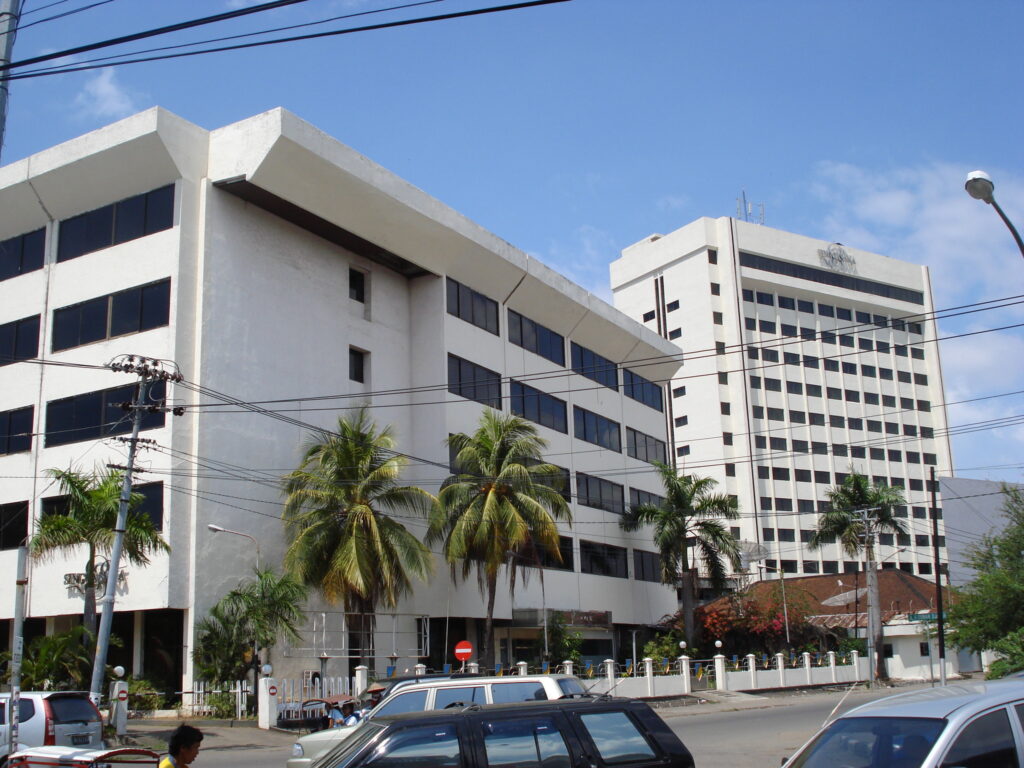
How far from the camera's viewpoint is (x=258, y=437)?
1347 inches

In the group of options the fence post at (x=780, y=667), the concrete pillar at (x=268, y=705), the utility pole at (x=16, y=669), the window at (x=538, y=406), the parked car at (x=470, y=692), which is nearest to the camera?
the utility pole at (x=16, y=669)

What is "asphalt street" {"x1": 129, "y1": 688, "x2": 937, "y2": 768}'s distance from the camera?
1964 centimetres

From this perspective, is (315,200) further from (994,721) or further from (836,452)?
(836,452)

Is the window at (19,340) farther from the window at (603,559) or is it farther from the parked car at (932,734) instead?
the parked car at (932,734)

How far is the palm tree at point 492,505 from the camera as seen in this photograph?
36.6 meters

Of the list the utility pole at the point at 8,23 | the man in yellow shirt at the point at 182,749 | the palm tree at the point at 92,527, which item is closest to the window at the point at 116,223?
the palm tree at the point at 92,527

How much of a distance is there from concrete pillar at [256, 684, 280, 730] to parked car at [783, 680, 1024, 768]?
23.1 m

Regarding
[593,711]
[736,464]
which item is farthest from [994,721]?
[736,464]

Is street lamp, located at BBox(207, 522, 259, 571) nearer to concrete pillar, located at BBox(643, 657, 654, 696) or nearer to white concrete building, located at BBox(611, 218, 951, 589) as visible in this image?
concrete pillar, located at BBox(643, 657, 654, 696)

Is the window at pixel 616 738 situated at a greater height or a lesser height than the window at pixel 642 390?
lesser

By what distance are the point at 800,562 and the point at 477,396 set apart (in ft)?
172

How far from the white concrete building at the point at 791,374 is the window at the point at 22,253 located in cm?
5617

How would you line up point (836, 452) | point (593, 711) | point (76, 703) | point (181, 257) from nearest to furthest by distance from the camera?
point (593, 711)
point (76, 703)
point (181, 257)
point (836, 452)

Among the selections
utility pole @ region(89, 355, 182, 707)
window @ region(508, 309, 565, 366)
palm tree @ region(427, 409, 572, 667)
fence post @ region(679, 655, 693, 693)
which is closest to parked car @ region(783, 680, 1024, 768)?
utility pole @ region(89, 355, 182, 707)
